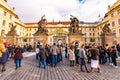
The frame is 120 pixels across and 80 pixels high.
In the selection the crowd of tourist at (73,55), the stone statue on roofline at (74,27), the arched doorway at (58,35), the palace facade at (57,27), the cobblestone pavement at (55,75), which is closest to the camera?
the cobblestone pavement at (55,75)

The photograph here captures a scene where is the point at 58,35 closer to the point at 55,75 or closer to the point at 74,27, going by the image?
the point at 74,27

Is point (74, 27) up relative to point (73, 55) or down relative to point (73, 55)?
up

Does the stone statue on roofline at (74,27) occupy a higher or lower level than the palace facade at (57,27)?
lower

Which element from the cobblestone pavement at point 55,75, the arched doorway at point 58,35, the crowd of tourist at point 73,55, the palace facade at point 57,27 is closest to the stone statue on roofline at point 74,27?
the crowd of tourist at point 73,55

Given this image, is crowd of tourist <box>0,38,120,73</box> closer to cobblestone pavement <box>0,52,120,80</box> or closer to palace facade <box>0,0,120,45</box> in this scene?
cobblestone pavement <box>0,52,120,80</box>

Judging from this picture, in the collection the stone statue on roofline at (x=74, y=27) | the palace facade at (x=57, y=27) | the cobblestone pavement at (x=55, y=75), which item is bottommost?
the cobblestone pavement at (x=55, y=75)

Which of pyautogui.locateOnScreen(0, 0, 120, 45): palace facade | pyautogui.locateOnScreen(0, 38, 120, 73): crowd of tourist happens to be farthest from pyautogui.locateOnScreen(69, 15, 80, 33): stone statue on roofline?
pyautogui.locateOnScreen(0, 0, 120, 45): palace facade

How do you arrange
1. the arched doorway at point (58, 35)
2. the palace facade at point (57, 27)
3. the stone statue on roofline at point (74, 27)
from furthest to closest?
1. the arched doorway at point (58, 35)
2. the palace facade at point (57, 27)
3. the stone statue on roofline at point (74, 27)

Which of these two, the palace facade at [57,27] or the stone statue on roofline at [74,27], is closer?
the stone statue on roofline at [74,27]

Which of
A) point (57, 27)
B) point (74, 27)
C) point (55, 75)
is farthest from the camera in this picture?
point (57, 27)

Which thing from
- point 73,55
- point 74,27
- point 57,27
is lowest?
point 73,55

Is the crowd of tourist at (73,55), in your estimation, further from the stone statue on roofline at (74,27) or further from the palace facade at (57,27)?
the palace facade at (57,27)

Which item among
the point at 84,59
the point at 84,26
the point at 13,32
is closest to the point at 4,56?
the point at 84,59

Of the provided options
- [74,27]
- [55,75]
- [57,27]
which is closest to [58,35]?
[57,27]
